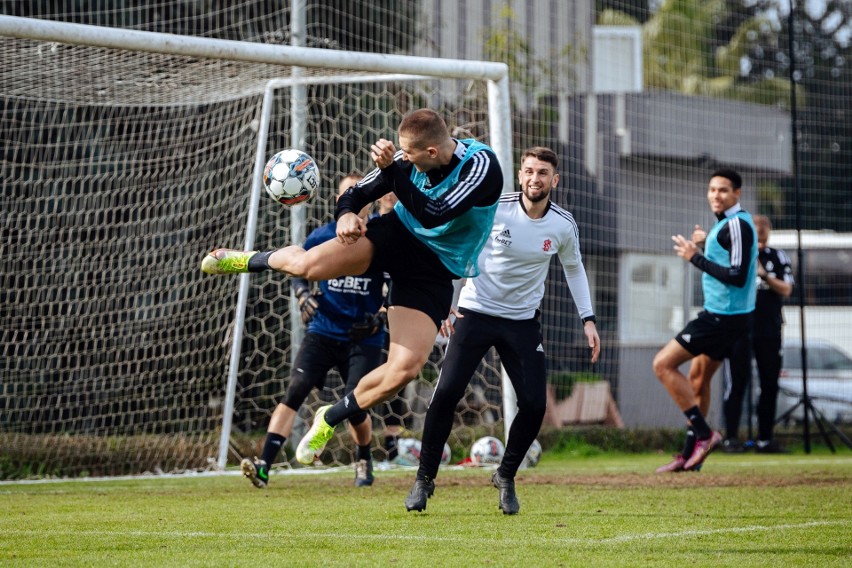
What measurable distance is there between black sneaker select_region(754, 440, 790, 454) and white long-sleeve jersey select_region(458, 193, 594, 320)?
20.6 ft

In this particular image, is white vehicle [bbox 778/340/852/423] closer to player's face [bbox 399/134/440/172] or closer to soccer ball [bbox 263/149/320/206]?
soccer ball [bbox 263/149/320/206]

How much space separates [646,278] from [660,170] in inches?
65.9

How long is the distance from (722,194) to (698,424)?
2.02m

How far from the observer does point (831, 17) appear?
3850 centimetres

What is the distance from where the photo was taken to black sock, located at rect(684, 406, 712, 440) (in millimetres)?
10070

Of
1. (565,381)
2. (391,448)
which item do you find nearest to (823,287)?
(565,381)

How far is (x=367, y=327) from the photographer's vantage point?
9.20 m

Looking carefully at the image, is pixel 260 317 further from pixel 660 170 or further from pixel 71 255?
pixel 660 170

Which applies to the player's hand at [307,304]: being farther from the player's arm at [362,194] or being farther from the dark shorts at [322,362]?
the player's arm at [362,194]

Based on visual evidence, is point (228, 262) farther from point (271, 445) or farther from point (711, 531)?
point (711, 531)

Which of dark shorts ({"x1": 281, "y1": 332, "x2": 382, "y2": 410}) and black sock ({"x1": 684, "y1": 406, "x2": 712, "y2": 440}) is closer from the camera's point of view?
dark shorts ({"x1": 281, "y1": 332, "x2": 382, "y2": 410})

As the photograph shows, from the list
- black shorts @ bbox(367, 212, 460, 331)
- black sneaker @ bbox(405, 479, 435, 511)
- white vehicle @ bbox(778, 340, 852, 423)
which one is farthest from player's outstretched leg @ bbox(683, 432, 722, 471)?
white vehicle @ bbox(778, 340, 852, 423)

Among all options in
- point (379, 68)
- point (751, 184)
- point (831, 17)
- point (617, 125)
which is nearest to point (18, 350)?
point (379, 68)

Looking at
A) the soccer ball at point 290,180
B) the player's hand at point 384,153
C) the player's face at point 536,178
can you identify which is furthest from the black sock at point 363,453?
the player's hand at point 384,153
